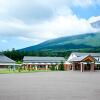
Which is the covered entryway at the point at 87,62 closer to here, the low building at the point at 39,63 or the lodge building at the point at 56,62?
the lodge building at the point at 56,62

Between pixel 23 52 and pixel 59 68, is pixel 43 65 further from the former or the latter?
pixel 23 52

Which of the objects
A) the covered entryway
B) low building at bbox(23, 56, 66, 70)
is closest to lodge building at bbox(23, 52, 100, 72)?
low building at bbox(23, 56, 66, 70)

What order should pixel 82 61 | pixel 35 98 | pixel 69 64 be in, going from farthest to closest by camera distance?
pixel 69 64 < pixel 82 61 < pixel 35 98

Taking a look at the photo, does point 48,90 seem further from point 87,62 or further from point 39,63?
point 39,63

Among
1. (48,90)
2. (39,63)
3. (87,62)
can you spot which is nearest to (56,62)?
(39,63)

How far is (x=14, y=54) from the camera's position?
93500 mm

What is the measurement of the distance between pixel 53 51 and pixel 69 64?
35027 mm

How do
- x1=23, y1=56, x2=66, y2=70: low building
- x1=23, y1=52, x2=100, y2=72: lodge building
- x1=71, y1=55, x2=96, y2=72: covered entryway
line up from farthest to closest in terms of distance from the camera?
x1=23, y1=56, x2=66, y2=70: low building, x1=23, y1=52, x2=100, y2=72: lodge building, x1=71, y1=55, x2=96, y2=72: covered entryway

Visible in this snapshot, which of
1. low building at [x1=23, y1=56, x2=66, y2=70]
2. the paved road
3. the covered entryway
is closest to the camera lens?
the paved road

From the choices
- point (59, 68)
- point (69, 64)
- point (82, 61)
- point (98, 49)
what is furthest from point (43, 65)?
point (98, 49)

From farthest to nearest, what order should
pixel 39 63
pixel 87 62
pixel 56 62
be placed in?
pixel 56 62 < pixel 39 63 < pixel 87 62

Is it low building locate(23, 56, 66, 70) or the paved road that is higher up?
low building locate(23, 56, 66, 70)

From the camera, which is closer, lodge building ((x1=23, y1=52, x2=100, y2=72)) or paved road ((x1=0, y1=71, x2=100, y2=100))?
paved road ((x1=0, y1=71, x2=100, y2=100))

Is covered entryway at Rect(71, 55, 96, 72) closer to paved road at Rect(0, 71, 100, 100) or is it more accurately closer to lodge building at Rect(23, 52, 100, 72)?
lodge building at Rect(23, 52, 100, 72)
